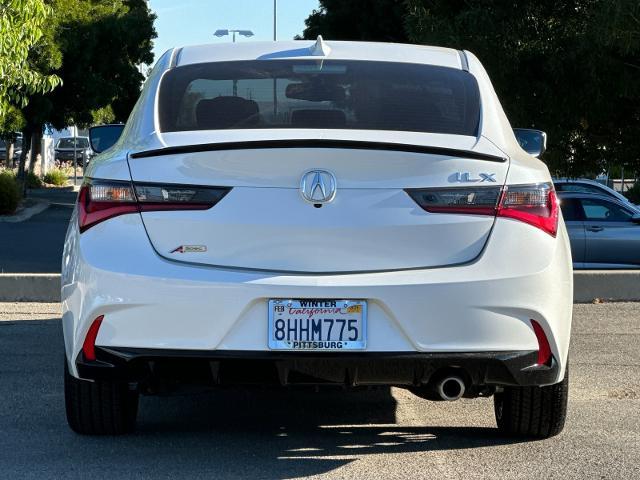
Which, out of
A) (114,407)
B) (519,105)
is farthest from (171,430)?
(519,105)

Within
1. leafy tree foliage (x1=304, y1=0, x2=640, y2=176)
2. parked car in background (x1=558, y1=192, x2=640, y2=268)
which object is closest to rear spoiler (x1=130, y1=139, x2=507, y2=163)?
leafy tree foliage (x1=304, y1=0, x2=640, y2=176)

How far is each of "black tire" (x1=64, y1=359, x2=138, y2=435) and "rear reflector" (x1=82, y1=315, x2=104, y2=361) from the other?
0.36 metres

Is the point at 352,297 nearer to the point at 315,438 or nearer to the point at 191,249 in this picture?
the point at 191,249

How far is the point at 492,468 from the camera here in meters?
5.31

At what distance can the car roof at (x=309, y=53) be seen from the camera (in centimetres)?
627

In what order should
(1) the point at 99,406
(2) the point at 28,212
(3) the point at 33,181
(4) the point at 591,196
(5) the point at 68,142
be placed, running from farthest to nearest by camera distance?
(5) the point at 68,142
(3) the point at 33,181
(2) the point at 28,212
(4) the point at 591,196
(1) the point at 99,406

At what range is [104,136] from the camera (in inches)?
273

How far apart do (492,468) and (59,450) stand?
5.92 feet

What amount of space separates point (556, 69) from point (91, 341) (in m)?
13.5

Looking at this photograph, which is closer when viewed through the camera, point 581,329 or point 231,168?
point 231,168

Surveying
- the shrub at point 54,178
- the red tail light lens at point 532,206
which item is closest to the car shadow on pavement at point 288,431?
the red tail light lens at point 532,206

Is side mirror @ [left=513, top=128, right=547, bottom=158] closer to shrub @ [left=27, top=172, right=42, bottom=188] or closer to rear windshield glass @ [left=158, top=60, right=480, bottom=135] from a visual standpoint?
rear windshield glass @ [left=158, top=60, right=480, bottom=135]

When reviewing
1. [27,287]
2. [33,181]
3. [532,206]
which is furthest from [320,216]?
[33,181]

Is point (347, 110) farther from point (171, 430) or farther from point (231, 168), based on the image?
point (171, 430)
